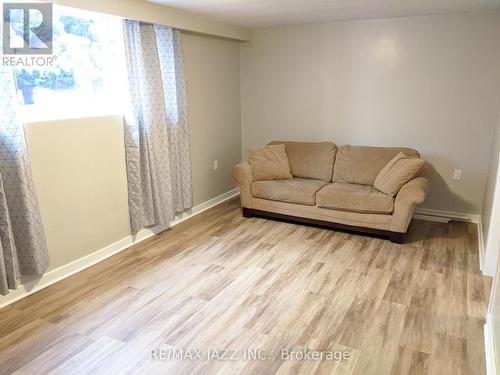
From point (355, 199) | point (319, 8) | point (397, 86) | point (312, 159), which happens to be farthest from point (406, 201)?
point (319, 8)

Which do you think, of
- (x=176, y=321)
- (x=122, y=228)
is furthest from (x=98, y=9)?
(x=176, y=321)

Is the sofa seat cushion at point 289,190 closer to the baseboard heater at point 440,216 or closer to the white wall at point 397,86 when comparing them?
the white wall at point 397,86

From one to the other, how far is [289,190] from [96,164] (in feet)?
6.31

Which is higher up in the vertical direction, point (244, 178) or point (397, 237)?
point (244, 178)

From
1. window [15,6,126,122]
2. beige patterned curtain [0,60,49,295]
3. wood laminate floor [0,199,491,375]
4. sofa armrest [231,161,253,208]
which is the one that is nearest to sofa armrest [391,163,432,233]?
wood laminate floor [0,199,491,375]

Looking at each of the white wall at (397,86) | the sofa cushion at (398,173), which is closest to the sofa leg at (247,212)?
the white wall at (397,86)

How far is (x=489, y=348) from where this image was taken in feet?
6.70

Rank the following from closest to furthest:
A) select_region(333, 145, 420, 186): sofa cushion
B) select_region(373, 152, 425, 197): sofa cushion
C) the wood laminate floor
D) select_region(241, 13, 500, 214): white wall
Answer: the wood laminate floor < select_region(373, 152, 425, 197): sofa cushion < select_region(241, 13, 500, 214): white wall < select_region(333, 145, 420, 186): sofa cushion

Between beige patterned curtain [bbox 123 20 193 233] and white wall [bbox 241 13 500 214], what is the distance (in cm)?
152

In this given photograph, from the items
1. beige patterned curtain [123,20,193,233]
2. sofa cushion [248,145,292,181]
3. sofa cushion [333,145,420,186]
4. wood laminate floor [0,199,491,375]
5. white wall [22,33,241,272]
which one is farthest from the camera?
sofa cushion [248,145,292,181]

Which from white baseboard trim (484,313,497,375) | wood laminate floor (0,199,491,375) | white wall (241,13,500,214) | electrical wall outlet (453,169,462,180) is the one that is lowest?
wood laminate floor (0,199,491,375)

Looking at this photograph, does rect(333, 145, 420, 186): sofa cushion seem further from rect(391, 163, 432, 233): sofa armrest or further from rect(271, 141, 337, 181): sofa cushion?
rect(391, 163, 432, 233): sofa armrest

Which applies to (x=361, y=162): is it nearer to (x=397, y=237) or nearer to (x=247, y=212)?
(x=397, y=237)

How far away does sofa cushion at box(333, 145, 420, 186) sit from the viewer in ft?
13.1
